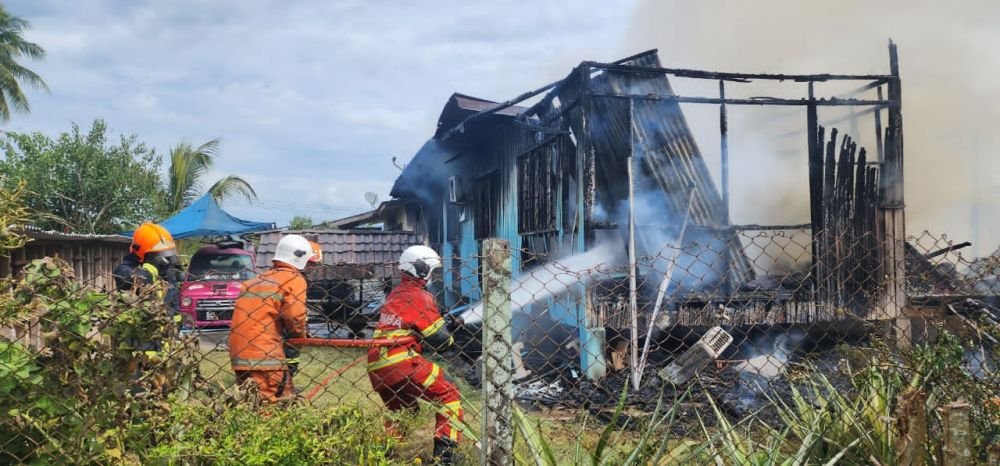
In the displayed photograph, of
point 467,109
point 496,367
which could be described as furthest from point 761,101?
point 496,367

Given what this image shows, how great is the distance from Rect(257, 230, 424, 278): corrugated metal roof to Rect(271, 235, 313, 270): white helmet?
801 centimetres

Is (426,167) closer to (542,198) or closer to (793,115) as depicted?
(542,198)

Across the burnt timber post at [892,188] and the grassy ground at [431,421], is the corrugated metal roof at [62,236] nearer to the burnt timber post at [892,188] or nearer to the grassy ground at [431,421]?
the grassy ground at [431,421]

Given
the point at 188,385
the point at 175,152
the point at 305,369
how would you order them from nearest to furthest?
the point at 188,385 < the point at 305,369 < the point at 175,152

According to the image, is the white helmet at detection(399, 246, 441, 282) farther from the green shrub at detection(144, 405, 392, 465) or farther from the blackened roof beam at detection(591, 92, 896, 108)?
the blackened roof beam at detection(591, 92, 896, 108)

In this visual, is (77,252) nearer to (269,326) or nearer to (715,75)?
(269,326)

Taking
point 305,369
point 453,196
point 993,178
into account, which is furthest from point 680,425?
point 993,178

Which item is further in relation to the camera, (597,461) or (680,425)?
(680,425)

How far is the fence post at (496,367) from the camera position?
8.13 feet

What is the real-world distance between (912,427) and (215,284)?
39.5 feet

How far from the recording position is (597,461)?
2.61 m

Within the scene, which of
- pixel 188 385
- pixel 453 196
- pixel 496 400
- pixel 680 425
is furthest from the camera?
pixel 453 196

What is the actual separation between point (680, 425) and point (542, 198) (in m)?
4.18

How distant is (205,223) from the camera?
16672 millimetres
